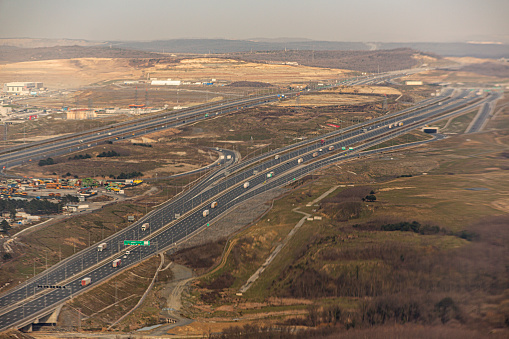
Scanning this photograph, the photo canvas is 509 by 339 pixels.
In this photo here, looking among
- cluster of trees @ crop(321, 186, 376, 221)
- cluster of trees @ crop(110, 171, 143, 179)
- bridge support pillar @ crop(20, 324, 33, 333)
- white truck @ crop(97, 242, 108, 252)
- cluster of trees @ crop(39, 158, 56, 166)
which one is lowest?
bridge support pillar @ crop(20, 324, 33, 333)

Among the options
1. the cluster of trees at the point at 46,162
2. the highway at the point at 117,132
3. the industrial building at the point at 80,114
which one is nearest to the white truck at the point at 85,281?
the cluster of trees at the point at 46,162

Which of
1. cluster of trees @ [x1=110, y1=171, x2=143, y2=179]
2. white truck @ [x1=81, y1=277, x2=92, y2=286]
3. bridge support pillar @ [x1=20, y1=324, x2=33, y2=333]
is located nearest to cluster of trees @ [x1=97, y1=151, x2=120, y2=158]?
cluster of trees @ [x1=110, y1=171, x2=143, y2=179]

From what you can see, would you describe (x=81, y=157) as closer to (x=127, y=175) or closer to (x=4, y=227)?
(x=127, y=175)

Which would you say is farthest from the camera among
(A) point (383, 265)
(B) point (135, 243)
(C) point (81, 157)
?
(C) point (81, 157)

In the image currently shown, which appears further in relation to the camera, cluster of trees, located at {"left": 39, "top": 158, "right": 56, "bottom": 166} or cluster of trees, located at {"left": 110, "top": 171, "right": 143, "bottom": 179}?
cluster of trees, located at {"left": 39, "top": 158, "right": 56, "bottom": 166}

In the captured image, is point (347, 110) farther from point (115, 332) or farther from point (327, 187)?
point (115, 332)

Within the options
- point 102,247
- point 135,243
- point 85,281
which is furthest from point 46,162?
point 85,281

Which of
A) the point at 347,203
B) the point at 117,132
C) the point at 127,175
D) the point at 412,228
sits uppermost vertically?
the point at 347,203

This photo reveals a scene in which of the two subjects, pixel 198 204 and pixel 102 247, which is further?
pixel 198 204

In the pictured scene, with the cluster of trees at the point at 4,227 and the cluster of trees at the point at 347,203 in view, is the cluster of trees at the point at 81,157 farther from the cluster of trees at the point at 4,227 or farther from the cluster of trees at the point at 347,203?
the cluster of trees at the point at 347,203

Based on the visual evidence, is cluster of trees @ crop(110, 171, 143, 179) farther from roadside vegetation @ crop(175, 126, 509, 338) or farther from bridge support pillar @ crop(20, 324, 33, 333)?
bridge support pillar @ crop(20, 324, 33, 333)
